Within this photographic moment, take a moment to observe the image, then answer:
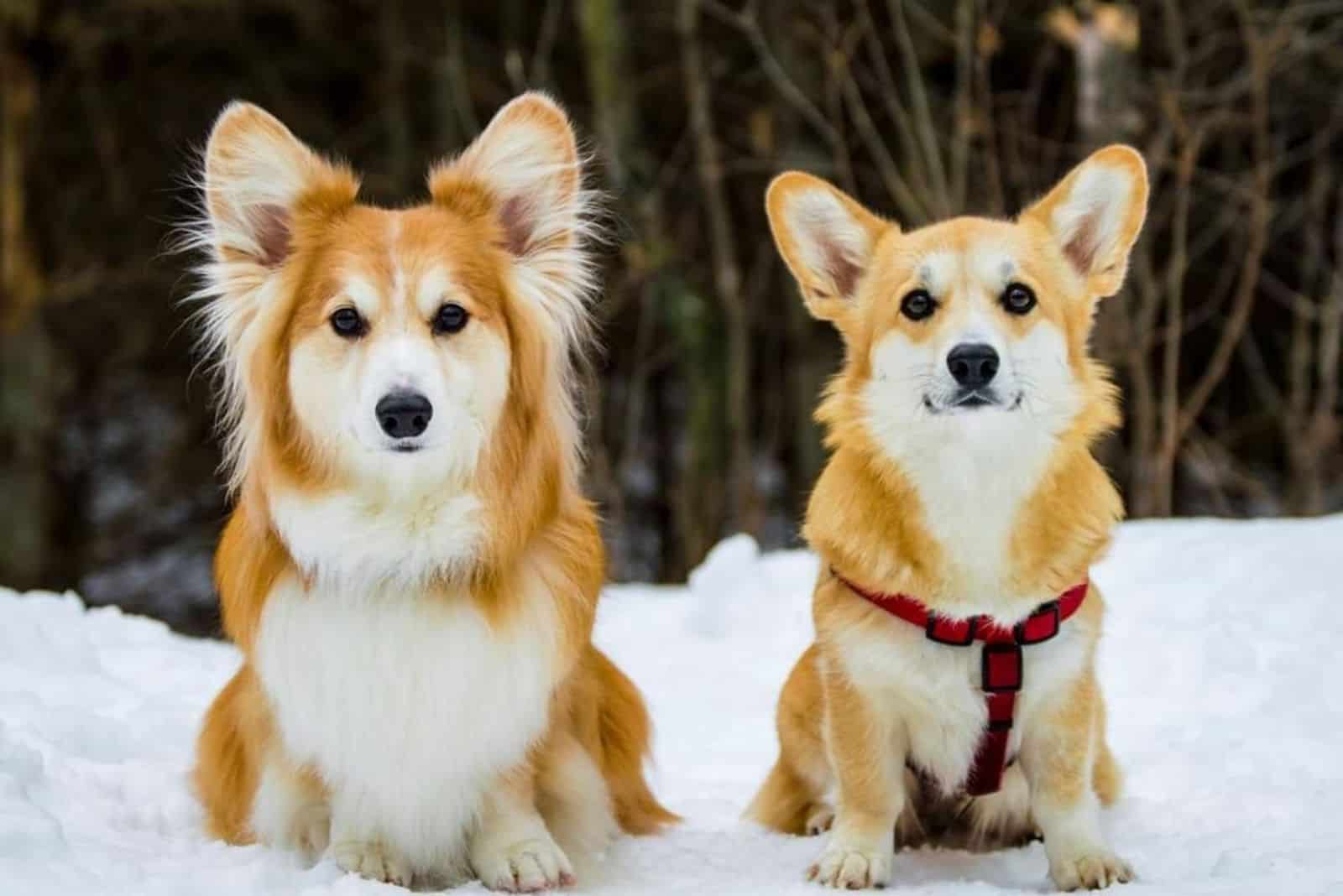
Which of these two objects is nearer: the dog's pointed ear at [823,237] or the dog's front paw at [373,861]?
the dog's front paw at [373,861]

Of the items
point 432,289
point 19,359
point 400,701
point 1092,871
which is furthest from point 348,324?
point 19,359

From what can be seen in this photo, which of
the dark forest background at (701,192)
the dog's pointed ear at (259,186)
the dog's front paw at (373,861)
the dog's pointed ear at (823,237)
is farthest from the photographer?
the dark forest background at (701,192)

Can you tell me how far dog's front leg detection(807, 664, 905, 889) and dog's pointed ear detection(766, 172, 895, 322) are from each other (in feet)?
2.51

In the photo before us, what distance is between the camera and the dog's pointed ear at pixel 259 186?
2.74 m

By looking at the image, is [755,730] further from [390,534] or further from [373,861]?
[390,534]

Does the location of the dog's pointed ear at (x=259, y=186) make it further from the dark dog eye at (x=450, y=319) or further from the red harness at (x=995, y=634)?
the red harness at (x=995, y=634)

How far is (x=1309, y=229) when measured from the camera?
262 inches

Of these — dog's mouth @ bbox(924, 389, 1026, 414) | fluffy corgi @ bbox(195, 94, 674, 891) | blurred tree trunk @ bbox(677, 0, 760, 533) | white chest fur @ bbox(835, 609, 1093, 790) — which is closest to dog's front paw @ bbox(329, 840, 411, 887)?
fluffy corgi @ bbox(195, 94, 674, 891)

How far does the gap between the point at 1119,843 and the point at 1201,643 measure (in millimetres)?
1112

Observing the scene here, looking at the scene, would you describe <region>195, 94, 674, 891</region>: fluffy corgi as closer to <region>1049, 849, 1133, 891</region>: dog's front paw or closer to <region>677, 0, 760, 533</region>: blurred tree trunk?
<region>1049, 849, 1133, 891</region>: dog's front paw

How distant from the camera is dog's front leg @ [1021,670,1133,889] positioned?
2547mm

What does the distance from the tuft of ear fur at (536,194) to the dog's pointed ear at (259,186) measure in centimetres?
21

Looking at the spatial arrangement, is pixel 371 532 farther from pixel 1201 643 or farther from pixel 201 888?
pixel 1201 643

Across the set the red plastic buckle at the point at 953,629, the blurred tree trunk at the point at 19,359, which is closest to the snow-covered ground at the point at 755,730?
the red plastic buckle at the point at 953,629
